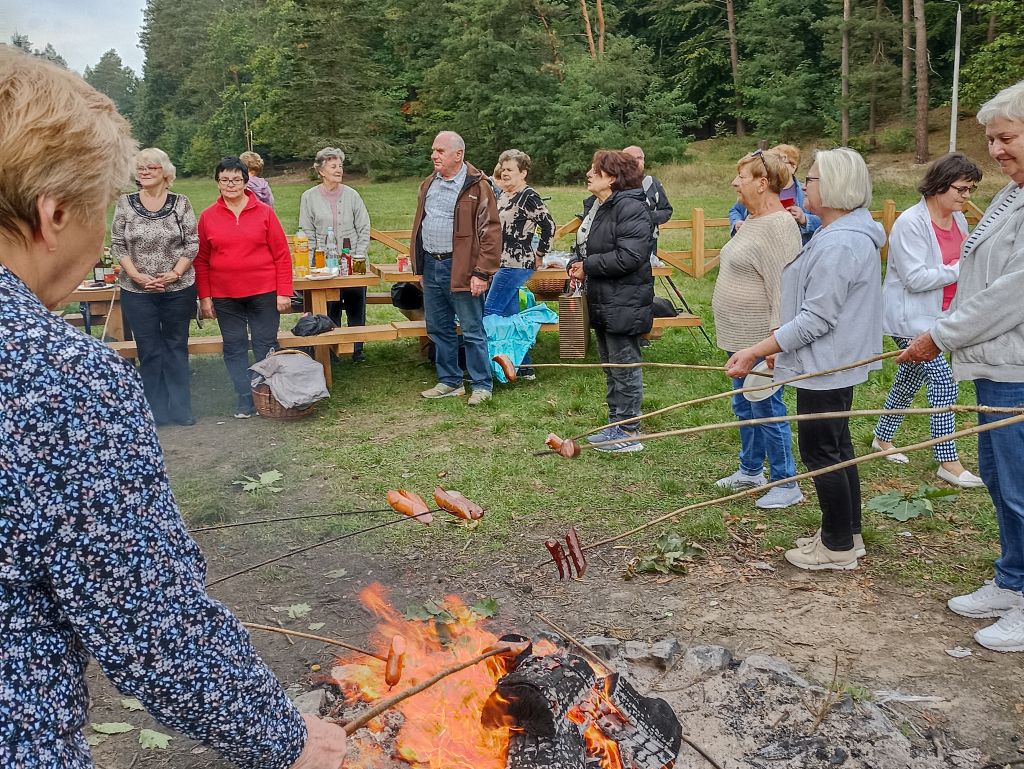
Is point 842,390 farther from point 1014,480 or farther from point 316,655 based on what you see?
point 316,655

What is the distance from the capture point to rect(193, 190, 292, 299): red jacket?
24.7 feet

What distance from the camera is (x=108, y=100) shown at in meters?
1.53

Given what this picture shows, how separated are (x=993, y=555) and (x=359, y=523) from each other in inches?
142

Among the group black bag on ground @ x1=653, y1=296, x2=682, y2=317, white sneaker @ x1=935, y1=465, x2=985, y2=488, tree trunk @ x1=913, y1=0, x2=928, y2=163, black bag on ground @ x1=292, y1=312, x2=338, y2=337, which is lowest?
white sneaker @ x1=935, y1=465, x2=985, y2=488

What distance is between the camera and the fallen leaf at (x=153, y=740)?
331cm

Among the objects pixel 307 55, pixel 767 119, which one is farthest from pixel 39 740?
pixel 307 55

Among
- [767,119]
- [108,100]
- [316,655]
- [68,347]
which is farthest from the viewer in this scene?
[767,119]

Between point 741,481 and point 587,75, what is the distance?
3236 cm

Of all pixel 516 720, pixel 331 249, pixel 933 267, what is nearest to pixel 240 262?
pixel 331 249

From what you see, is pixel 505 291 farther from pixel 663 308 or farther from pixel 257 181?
pixel 257 181

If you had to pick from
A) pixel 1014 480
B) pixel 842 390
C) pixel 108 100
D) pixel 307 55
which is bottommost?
pixel 1014 480

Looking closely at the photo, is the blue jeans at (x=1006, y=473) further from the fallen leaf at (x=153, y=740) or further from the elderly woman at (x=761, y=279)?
the fallen leaf at (x=153, y=740)

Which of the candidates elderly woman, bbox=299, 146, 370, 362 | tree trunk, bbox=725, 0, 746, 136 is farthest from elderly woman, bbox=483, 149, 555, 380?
tree trunk, bbox=725, 0, 746, 136

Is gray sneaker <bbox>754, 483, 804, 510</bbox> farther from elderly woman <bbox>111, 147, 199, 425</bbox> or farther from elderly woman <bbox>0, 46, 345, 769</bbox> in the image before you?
elderly woman <bbox>111, 147, 199, 425</bbox>
